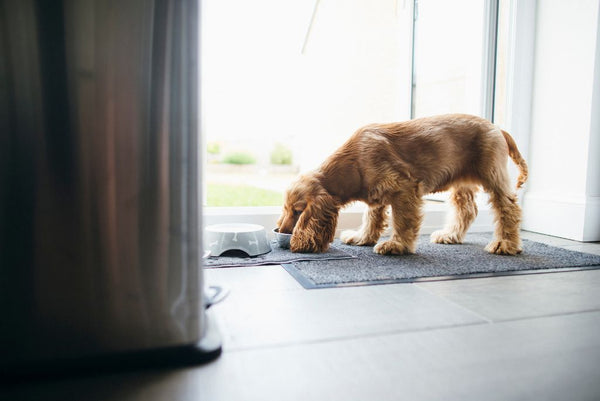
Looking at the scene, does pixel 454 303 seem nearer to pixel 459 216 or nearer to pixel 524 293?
pixel 524 293

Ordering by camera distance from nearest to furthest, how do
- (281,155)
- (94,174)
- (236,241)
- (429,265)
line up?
(94,174), (429,265), (236,241), (281,155)

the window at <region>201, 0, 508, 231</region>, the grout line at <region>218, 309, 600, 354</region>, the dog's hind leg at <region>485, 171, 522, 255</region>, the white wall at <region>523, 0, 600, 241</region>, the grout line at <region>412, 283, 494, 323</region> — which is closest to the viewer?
the grout line at <region>218, 309, 600, 354</region>

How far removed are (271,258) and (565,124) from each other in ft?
5.88

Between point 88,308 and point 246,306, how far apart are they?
1.51ft

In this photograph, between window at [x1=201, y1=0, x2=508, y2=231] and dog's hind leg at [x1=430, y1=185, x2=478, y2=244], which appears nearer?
dog's hind leg at [x1=430, y1=185, x2=478, y2=244]

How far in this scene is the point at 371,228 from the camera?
2.02 meters

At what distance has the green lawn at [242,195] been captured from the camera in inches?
125

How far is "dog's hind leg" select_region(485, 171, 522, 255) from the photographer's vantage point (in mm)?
1797

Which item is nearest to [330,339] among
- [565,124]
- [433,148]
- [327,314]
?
[327,314]

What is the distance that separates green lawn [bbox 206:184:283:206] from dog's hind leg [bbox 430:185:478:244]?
130 cm

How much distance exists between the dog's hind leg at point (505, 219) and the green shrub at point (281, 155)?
315 cm

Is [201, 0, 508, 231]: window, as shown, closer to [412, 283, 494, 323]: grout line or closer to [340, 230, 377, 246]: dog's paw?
[340, 230, 377, 246]: dog's paw

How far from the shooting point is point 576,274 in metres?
1.47

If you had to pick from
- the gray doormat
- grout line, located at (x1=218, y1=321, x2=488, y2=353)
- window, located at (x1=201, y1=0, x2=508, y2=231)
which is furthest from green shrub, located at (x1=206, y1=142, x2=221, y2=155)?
grout line, located at (x1=218, y1=321, x2=488, y2=353)
